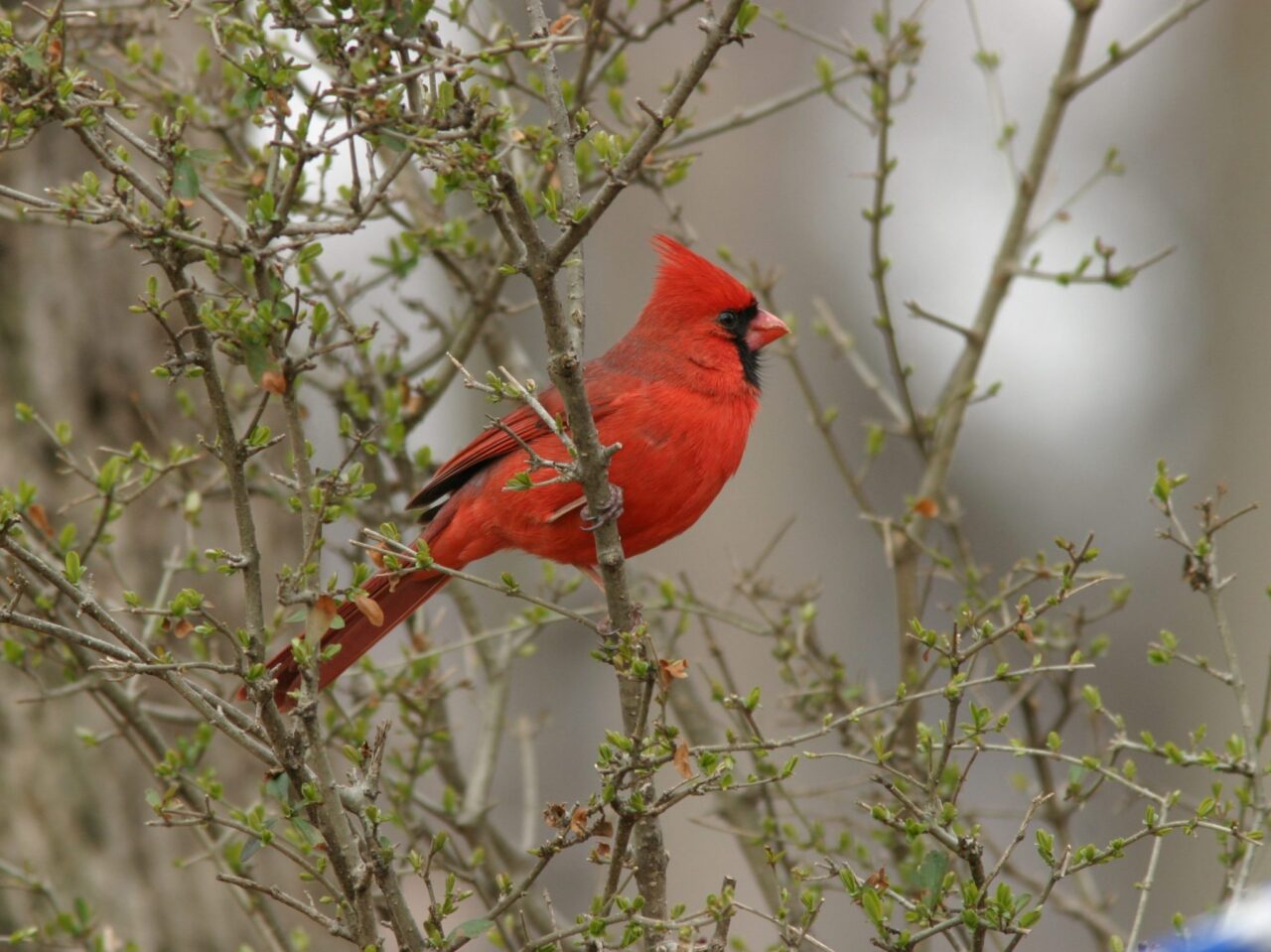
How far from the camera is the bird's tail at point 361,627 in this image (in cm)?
253

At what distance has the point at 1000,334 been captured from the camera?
6914mm

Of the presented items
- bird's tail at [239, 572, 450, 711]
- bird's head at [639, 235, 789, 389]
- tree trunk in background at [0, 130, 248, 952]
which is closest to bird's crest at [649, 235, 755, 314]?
bird's head at [639, 235, 789, 389]

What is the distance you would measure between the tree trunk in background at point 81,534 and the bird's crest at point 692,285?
120cm

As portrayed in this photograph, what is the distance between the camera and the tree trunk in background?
3469 millimetres

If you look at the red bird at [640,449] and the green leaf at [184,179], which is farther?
the red bird at [640,449]

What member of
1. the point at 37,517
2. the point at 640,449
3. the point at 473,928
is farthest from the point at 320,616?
the point at 640,449

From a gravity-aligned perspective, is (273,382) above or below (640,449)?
below

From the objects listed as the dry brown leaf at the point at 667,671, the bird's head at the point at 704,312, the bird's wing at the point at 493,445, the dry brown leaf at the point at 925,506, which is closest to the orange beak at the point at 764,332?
the bird's head at the point at 704,312

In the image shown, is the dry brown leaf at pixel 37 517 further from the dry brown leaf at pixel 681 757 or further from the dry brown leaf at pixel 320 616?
the dry brown leaf at pixel 681 757

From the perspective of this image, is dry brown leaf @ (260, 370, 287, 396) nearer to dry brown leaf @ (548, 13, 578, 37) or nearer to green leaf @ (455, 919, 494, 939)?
dry brown leaf @ (548, 13, 578, 37)

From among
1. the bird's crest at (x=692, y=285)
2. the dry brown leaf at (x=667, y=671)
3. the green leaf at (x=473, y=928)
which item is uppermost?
the bird's crest at (x=692, y=285)

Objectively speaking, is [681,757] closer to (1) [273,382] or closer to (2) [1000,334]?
(1) [273,382]

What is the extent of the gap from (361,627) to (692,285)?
3.18 ft

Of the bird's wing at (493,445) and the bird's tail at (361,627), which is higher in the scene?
the bird's wing at (493,445)
